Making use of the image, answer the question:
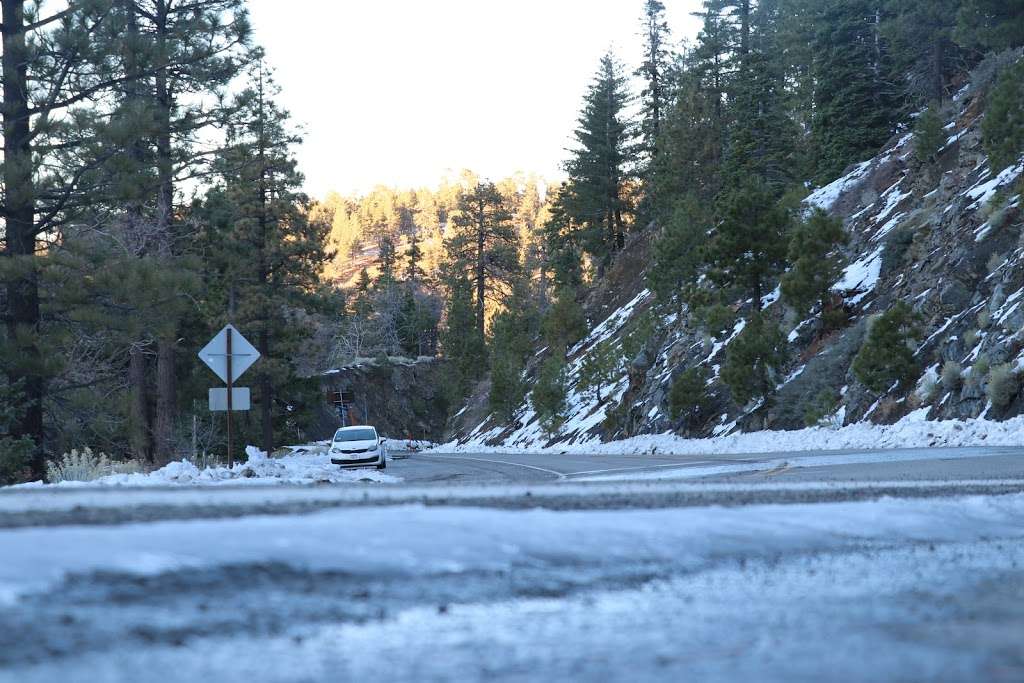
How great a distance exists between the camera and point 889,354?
101 ft

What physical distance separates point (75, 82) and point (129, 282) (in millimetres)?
4539

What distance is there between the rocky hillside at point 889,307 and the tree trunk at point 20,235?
21.1m

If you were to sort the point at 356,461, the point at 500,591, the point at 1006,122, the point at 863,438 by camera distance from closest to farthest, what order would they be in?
the point at 500,591 → the point at 863,438 → the point at 356,461 → the point at 1006,122

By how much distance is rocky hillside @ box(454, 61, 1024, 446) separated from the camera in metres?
28.2

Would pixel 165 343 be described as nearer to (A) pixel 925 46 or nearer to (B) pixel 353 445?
(B) pixel 353 445

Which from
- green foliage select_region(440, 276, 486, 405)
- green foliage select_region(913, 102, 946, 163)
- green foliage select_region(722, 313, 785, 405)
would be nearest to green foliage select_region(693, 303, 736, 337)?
green foliage select_region(722, 313, 785, 405)

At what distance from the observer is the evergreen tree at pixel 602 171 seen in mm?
80375

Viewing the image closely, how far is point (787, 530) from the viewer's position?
20.7 ft

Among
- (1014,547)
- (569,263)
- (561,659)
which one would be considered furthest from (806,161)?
(561,659)

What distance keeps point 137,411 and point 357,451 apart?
10077mm

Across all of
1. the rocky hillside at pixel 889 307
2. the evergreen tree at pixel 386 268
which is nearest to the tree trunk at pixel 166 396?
the rocky hillside at pixel 889 307

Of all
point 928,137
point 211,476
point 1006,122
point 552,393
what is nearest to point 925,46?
point 928,137

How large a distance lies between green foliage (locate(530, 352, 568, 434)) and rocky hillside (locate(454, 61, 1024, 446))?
76cm

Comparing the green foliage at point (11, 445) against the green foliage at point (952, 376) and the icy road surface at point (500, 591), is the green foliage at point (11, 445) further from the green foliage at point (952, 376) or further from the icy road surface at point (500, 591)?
the green foliage at point (952, 376)
